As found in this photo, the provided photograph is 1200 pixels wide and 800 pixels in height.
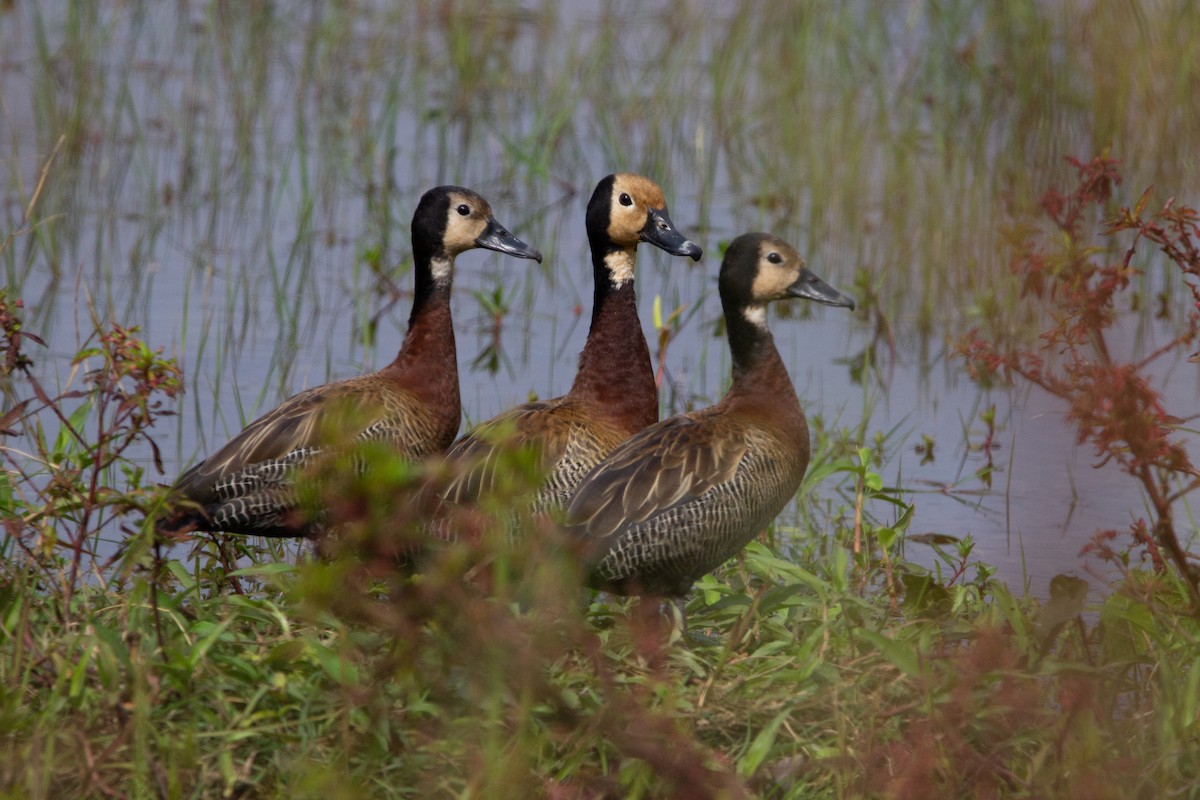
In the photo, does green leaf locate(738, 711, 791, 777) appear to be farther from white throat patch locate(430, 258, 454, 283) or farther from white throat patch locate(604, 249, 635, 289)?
white throat patch locate(430, 258, 454, 283)

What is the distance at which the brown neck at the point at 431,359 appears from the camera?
5.82m

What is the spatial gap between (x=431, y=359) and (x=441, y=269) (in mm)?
372

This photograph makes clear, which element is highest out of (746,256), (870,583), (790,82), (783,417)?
(790,82)

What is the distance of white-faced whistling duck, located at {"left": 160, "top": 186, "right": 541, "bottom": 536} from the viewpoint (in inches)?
212

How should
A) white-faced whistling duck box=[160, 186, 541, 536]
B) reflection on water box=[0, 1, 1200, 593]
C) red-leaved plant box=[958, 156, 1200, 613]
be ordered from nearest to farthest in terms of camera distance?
red-leaved plant box=[958, 156, 1200, 613], white-faced whistling duck box=[160, 186, 541, 536], reflection on water box=[0, 1, 1200, 593]

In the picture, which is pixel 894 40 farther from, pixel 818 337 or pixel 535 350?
pixel 535 350

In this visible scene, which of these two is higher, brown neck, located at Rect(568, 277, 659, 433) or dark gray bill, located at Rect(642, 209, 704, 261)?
dark gray bill, located at Rect(642, 209, 704, 261)

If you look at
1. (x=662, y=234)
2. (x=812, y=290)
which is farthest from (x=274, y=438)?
(x=812, y=290)

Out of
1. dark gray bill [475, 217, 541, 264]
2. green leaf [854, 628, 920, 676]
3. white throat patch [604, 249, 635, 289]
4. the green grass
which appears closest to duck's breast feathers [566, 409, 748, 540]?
the green grass

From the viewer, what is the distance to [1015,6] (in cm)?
980

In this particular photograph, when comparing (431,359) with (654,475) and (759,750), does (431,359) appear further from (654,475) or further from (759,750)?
(759,750)

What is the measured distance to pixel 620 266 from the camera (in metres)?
5.86

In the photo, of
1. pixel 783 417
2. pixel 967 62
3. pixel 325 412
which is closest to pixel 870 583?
pixel 783 417

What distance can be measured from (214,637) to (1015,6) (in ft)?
23.9
